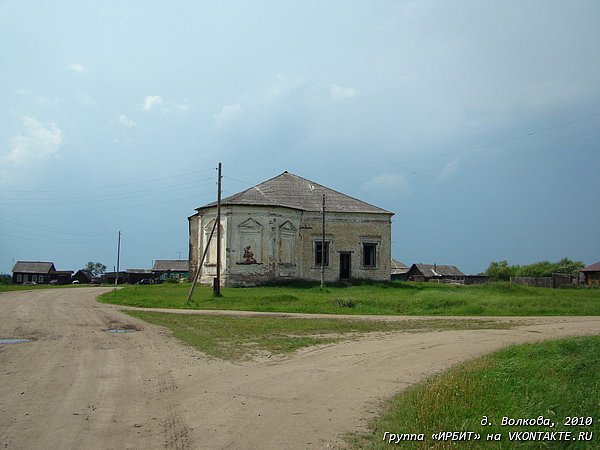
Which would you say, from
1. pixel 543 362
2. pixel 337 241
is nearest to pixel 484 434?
pixel 543 362

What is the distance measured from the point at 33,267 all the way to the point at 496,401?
320 ft

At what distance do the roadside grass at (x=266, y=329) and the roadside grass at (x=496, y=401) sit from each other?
4.86m

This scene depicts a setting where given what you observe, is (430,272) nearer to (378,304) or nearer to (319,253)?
(319,253)

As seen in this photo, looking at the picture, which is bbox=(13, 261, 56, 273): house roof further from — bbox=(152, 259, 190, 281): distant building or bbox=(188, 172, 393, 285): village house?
bbox=(188, 172, 393, 285): village house

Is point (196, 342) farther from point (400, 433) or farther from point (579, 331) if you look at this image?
point (579, 331)

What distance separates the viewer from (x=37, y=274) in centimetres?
9331

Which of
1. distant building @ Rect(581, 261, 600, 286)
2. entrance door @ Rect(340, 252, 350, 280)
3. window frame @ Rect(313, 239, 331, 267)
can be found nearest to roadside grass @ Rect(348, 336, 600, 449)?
window frame @ Rect(313, 239, 331, 267)

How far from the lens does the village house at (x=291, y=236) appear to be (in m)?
42.1

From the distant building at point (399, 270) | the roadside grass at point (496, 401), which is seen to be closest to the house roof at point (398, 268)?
the distant building at point (399, 270)

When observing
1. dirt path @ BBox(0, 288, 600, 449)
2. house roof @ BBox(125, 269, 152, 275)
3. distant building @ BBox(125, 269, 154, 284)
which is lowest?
dirt path @ BBox(0, 288, 600, 449)

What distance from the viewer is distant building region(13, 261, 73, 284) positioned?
3637 inches

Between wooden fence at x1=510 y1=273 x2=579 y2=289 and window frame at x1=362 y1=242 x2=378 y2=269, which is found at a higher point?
window frame at x1=362 y1=242 x2=378 y2=269

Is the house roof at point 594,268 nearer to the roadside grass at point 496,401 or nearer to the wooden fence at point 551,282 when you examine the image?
the wooden fence at point 551,282

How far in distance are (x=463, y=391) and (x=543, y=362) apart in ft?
13.4
